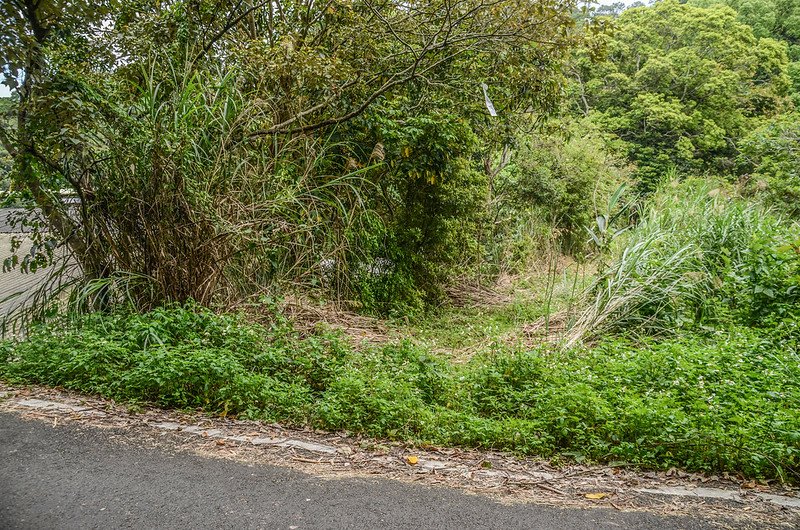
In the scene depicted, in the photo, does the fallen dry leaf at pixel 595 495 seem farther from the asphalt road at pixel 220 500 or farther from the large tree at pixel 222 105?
the large tree at pixel 222 105

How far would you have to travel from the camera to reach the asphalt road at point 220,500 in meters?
2.55

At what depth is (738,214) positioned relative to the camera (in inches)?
266

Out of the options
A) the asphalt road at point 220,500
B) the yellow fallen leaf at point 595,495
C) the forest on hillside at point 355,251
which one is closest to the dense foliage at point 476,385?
the forest on hillside at point 355,251

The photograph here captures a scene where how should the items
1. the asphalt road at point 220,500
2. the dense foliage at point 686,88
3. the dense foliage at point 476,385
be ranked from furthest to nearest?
1. the dense foliage at point 686,88
2. the dense foliage at point 476,385
3. the asphalt road at point 220,500

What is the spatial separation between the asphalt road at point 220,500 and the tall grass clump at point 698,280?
9.30 feet

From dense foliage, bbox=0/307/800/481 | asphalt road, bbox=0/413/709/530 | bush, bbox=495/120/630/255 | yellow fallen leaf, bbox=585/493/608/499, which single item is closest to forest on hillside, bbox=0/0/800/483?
dense foliage, bbox=0/307/800/481

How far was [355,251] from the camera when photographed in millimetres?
6918

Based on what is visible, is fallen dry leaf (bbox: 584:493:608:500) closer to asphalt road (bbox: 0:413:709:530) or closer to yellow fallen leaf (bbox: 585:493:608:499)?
yellow fallen leaf (bbox: 585:493:608:499)

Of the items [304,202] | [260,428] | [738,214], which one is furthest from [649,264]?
[260,428]

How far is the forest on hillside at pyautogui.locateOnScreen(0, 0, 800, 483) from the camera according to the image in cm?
379

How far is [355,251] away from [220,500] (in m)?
4.41

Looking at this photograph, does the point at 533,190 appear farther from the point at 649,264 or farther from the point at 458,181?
the point at 649,264

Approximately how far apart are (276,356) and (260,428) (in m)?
0.75

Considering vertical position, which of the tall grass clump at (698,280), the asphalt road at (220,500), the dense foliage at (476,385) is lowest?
the asphalt road at (220,500)
